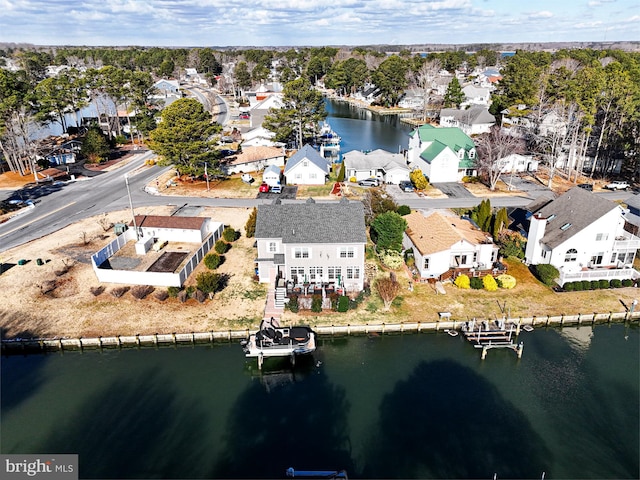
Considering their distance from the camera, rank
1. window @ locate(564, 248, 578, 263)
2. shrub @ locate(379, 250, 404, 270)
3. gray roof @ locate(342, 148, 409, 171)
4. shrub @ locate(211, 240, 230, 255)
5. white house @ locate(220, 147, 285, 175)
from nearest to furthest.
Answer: window @ locate(564, 248, 578, 263) → shrub @ locate(379, 250, 404, 270) → shrub @ locate(211, 240, 230, 255) → gray roof @ locate(342, 148, 409, 171) → white house @ locate(220, 147, 285, 175)

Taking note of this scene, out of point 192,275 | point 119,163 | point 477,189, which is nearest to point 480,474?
point 192,275

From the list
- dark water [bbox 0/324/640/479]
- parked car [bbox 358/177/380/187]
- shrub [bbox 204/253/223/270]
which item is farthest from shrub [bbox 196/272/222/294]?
parked car [bbox 358/177/380/187]

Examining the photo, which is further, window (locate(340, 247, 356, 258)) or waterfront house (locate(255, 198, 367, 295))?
window (locate(340, 247, 356, 258))

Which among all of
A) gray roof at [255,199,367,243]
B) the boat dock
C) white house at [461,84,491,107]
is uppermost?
white house at [461,84,491,107]

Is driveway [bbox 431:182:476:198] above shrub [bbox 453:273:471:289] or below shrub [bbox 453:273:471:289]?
above

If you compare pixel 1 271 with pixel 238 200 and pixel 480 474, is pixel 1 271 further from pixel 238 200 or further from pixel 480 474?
pixel 480 474

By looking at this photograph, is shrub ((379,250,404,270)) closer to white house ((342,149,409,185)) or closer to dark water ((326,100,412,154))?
white house ((342,149,409,185))

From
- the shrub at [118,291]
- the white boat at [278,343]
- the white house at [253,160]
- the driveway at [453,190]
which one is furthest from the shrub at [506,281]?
the white house at [253,160]

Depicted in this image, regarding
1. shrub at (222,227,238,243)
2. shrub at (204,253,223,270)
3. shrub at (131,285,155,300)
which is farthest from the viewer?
shrub at (222,227,238,243)
